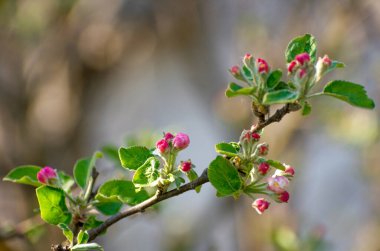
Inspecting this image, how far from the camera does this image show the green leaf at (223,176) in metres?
0.84

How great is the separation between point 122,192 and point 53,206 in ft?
0.38

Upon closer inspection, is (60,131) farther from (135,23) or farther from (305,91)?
(305,91)

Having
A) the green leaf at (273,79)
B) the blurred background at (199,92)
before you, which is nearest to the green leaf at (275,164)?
the green leaf at (273,79)

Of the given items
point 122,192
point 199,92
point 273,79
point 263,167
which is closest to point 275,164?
point 263,167

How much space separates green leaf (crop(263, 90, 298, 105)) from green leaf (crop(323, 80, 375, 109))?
0.08 metres

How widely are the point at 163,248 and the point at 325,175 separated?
162 centimetres

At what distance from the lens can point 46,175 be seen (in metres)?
1.00

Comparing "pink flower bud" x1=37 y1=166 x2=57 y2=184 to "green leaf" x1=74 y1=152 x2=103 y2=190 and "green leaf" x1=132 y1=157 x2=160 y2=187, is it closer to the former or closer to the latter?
"green leaf" x1=74 y1=152 x2=103 y2=190

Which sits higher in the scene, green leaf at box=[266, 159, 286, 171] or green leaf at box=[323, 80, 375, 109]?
green leaf at box=[323, 80, 375, 109]

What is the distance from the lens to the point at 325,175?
13.6 feet

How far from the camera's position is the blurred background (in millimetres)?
2627

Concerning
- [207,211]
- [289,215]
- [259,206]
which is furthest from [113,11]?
[259,206]

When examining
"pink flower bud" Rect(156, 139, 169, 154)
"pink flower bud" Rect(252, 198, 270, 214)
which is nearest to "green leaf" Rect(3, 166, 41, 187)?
"pink flower bud" Rect(156, 139, 169, 154)

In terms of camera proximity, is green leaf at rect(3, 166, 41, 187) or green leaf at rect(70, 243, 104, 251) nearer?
green leaf at rect(70, 243, 104, 251)
